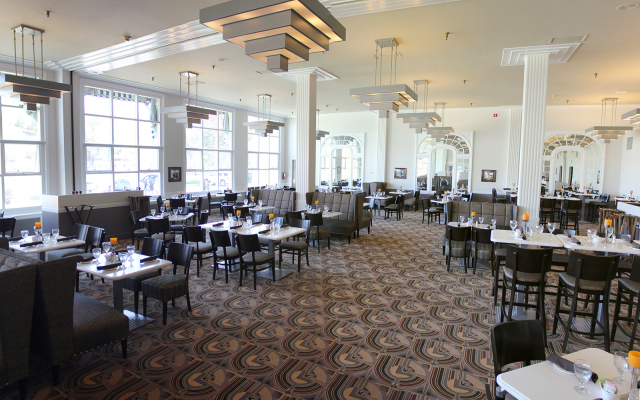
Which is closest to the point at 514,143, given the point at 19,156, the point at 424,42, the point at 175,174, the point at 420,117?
the point at 420,117

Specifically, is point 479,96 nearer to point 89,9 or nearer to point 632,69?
point 632,69

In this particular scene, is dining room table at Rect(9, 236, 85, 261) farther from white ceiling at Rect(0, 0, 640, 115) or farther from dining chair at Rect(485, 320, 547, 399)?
dining chair at Rect(485, 320, 547, 399)

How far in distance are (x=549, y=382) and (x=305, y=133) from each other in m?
8.37

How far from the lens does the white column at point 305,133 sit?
959 cm

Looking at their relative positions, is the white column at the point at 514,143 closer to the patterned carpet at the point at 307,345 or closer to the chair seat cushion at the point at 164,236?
the patterned carpet at the point at 307,345

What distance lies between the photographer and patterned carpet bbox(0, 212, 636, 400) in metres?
3.17

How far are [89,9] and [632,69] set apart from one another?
11482 mm

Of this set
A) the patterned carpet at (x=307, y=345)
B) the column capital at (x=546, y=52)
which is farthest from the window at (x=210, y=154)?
the column capital at (x=546, y=52)

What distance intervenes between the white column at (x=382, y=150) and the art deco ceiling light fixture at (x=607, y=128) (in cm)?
751

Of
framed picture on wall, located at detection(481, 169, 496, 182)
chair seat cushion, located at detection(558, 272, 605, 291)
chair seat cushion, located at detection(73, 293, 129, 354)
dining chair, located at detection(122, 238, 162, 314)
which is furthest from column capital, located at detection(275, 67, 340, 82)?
framed picture on wall, located at detection(481, 169, 496, 182)

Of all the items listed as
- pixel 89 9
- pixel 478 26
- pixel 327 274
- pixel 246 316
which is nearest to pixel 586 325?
pixel 327 274

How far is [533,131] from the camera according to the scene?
24.0ft

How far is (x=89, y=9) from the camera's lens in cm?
582

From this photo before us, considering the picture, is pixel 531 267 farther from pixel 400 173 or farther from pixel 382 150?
pixel 382 150
